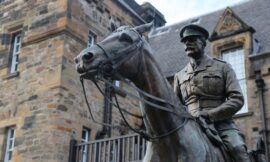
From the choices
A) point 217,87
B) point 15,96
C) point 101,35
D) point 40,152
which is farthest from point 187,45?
point 101,35

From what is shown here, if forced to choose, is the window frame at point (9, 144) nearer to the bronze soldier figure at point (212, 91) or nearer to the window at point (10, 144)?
the window at point (10, 144)

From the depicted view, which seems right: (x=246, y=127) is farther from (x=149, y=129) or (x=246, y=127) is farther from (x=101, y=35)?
(x=149, y=129)

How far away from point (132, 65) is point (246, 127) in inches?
524

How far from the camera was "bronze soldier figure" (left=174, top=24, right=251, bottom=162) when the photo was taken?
475 centimetres

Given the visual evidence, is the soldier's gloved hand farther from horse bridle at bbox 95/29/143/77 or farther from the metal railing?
the metal railing

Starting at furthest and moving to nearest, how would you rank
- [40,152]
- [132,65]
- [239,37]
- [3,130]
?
[239,37] < [3,130] < [40,152] < [132,65]

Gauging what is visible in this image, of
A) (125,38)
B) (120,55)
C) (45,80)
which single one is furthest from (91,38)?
(120,55)

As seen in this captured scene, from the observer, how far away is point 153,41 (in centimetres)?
2531

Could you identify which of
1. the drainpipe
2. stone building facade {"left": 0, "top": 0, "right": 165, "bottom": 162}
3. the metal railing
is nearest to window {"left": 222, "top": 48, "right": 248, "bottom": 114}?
the drainpipe

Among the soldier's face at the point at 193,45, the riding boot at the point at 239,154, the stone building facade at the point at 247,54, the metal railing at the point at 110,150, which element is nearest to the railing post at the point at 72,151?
the metal railing at the point at 110,150

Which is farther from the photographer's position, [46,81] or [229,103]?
[46,81]

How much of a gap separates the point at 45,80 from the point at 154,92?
514 inches

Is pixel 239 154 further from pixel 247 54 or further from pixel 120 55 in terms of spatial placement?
pixel 247 54

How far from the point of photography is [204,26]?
76.1 feet
